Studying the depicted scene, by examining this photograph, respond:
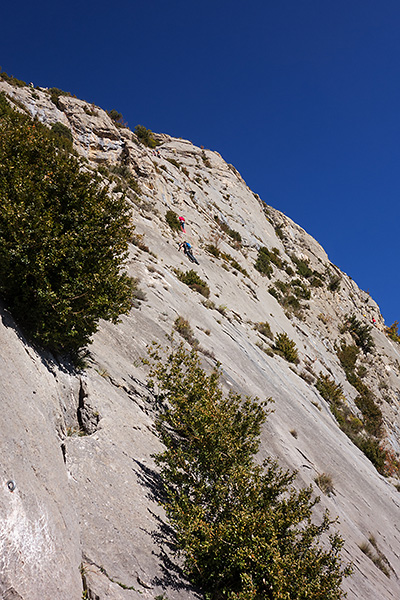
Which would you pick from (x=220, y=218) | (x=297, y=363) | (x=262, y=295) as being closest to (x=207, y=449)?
(x=297, y=363)

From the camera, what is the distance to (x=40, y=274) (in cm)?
465

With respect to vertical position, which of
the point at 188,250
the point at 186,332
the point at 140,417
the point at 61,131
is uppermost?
the point at 61,131

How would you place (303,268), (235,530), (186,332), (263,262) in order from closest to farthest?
(235,530) < (186,332) < (263,262) < (303,268)

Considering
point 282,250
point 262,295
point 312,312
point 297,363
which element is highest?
point 282,250

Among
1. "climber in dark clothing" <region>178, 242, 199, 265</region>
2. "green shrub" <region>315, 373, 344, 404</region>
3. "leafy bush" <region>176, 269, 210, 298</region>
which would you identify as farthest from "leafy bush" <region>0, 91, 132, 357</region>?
"green shrub" <region>315, 373, 344, 404</region>

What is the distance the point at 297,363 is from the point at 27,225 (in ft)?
56.5

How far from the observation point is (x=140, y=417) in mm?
6293

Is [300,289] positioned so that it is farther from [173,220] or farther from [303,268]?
[173,220]

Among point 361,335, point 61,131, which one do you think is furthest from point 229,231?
point 361,335

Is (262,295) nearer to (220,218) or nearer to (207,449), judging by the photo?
(220,218)

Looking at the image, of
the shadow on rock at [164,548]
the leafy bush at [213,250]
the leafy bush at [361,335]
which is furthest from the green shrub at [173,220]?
the leafy bush at [361,335]

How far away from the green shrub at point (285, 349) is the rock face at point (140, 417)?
0.86 m

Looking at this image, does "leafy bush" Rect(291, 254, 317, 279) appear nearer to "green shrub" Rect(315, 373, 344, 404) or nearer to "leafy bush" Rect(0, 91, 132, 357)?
"green shrub" Rect(315, 373, 344, 404)

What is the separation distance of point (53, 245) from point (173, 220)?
17475 millimetres
